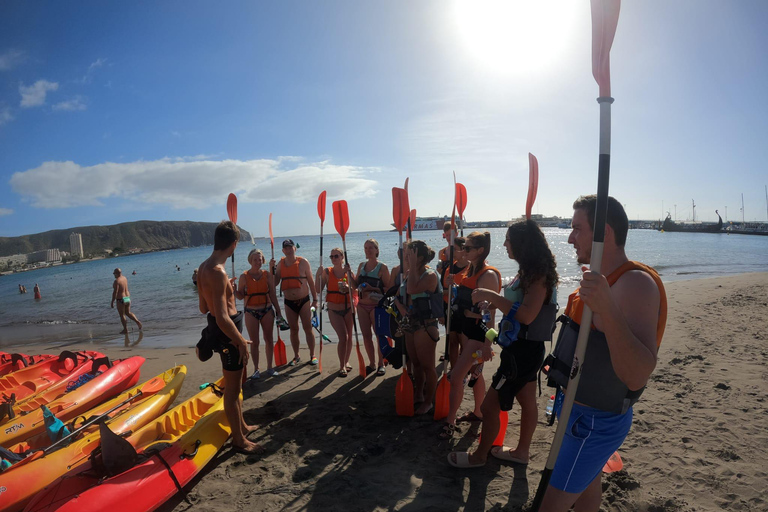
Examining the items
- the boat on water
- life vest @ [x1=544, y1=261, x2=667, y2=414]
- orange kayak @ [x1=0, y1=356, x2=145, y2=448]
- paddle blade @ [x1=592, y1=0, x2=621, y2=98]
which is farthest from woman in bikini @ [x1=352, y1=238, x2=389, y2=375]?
the boat on water

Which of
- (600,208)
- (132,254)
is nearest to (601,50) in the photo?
(600,208)

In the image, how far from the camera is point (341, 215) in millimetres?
6496

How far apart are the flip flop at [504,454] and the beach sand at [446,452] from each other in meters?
0.05

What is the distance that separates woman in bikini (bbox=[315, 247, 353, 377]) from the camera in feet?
19.6

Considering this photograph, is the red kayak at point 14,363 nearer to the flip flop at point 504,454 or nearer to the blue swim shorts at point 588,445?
the flip flop at point 504,454

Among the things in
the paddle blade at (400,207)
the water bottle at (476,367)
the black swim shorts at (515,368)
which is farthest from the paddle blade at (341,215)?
the black swim shorts at (515,368)

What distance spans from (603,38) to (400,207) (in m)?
4.00

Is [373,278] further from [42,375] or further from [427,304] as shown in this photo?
[42,375]

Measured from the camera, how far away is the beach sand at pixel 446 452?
2.99m

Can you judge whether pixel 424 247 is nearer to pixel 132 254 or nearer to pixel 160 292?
pixel 160 292

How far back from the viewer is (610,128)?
1490 millimetres

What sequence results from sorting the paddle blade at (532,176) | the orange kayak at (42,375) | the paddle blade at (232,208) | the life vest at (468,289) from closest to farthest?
the paddle blade at (532,176) < the life vest at (468,289) < the orange kayak at (42,375) < the paddle blade at (232,208)

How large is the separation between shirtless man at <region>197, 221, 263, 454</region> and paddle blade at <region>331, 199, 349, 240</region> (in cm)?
278

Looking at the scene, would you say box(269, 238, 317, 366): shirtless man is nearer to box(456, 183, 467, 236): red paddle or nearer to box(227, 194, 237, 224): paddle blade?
box(227, 194, 237, 224): paddle blade
